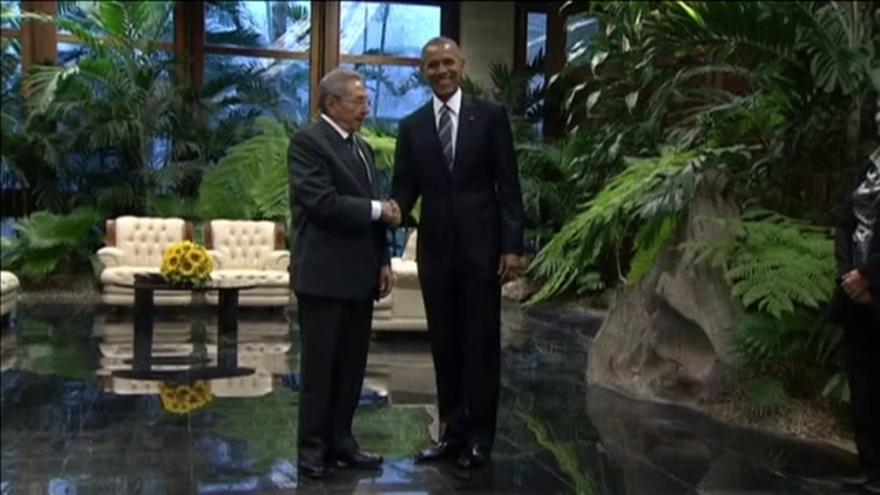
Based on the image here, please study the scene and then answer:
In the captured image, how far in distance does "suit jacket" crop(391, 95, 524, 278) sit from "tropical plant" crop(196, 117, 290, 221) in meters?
6.80

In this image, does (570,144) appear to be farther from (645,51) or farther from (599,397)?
(599,397)

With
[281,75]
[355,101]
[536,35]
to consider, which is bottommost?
[355,101]

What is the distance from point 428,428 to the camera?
16.0 feet

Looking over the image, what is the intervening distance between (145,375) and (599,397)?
270 centimetres

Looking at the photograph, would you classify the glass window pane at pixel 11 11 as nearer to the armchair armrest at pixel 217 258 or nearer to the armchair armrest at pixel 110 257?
the armchair armrest at pixel 110 257

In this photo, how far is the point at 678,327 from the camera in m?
5.59

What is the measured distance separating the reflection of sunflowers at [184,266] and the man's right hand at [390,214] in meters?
4.58

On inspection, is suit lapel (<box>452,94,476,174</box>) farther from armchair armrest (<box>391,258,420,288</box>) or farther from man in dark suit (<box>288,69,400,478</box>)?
armchair armrest (<box>391,258,420,288</box>)

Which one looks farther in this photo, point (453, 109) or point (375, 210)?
point (453, 109)

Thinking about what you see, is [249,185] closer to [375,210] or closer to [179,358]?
[179,358]

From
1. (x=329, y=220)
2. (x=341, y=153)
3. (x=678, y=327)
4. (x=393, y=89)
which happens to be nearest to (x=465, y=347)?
(x=329, y=220)

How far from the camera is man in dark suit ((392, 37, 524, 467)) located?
3.93m

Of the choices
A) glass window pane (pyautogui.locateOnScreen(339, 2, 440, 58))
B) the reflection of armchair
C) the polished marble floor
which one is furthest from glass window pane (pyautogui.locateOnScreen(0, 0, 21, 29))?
the reflection of armchair

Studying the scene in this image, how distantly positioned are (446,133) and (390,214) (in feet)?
1.47
